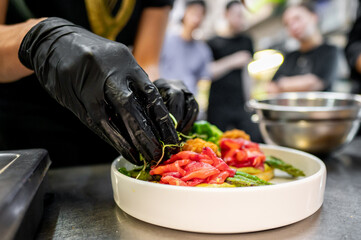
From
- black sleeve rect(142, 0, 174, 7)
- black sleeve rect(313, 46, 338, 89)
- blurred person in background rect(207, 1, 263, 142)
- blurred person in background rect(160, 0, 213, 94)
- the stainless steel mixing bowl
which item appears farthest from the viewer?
blurred person in background rect(207, 1, 263, 142)

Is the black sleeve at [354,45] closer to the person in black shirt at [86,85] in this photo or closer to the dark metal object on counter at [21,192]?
the person in black shirt at [86,85]

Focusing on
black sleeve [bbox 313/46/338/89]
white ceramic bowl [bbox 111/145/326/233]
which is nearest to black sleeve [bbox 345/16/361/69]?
black sleeve [bbox 313/46/338/89]

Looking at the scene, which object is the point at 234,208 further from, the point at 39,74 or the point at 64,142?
the point at 64,142

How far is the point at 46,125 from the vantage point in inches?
61.9

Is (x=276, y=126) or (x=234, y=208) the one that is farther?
(x=276, y=126)

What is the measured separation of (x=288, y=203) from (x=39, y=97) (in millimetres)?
Result: 1318

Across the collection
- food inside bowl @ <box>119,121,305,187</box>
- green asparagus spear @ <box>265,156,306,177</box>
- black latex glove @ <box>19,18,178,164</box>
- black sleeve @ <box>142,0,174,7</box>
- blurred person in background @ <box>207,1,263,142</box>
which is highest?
black sleeve @ <box>142,0,174,7</box>

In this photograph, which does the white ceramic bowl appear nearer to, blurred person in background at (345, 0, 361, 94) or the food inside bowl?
the food inside bowl

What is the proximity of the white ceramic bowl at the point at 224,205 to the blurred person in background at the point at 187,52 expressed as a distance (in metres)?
3.31

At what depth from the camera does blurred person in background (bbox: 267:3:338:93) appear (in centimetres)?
381

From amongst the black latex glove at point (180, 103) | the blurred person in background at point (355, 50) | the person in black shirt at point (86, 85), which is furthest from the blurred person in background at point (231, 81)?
the black latex glove at point (180, 103)

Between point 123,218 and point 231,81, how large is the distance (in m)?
4.04

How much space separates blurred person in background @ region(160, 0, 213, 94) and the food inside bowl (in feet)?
9.56

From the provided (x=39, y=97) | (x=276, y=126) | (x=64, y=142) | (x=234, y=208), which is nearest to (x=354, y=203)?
(x=234, y=208)
